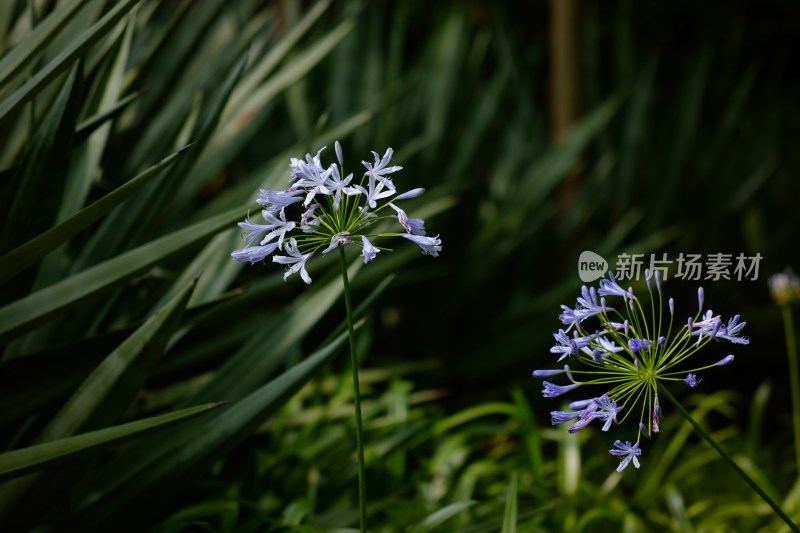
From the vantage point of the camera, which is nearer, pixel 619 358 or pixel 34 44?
pixel 619 358

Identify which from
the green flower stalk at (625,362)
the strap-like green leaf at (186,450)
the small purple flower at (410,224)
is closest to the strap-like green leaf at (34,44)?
the strap-like green leaf at (186,450)

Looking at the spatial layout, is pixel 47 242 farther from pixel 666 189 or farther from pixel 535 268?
pixel 666 189

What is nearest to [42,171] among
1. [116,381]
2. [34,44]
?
[34,44]

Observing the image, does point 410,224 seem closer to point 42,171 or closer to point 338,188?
point 338,188

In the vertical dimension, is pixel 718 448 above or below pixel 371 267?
below

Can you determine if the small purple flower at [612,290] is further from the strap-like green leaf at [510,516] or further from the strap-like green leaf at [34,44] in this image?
the strap-like green leaf at [34,44]

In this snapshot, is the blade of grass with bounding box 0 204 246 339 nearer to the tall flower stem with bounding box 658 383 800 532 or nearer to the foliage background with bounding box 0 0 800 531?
the foliage background with bounding box 0 0 800 531
